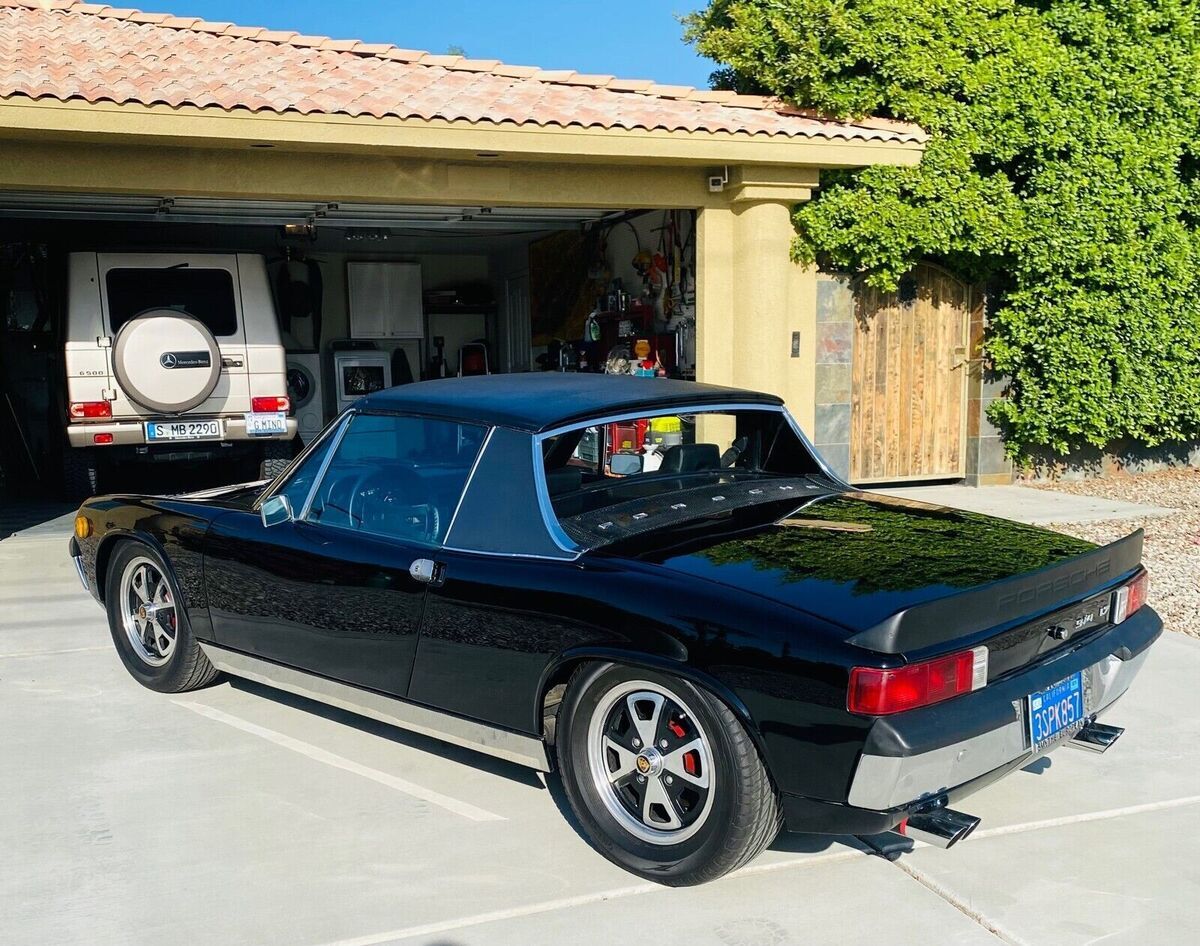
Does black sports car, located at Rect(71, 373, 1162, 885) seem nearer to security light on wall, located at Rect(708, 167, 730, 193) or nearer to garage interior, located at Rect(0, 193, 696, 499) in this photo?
security light on wall, located at Rect(708, 167, 730, 193)

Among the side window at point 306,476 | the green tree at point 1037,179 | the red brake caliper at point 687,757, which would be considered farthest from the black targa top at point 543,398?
the green tree at point 1037,179

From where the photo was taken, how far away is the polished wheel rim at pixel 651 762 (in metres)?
3.03

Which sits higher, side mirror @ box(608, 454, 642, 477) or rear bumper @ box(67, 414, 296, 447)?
side mirror @ box(608, 454, 642, 477)

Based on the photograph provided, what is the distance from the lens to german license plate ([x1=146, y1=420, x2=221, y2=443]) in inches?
376

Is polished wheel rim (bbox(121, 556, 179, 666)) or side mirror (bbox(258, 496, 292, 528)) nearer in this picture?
side mirror (bbox(258, 496, 292, 528))

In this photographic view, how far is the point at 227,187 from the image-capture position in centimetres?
822

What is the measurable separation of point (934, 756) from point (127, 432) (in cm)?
840

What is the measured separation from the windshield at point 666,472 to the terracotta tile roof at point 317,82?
4.54m

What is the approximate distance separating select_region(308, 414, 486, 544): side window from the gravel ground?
4.32 meters

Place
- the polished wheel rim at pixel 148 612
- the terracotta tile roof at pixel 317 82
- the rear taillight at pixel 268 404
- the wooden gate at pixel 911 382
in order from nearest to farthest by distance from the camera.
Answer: the polished wheel rim at pixel 148 612 < the terracotta tile roof at pixel 317 82 < the rear taillight at pixel 268 404 < the wooden gate at pixel 911 382

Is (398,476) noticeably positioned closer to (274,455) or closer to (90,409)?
(90,409)

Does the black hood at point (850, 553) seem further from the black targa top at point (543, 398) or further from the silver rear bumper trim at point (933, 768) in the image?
the black targa top at point (543, 398)

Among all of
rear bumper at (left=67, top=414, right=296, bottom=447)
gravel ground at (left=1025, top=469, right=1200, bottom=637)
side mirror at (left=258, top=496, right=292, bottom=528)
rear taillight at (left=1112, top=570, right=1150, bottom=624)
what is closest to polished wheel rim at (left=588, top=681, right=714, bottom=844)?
rear taillight at (left=1112, top=570, right=1150, bottom=624)

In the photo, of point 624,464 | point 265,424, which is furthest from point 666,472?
point 265,424
